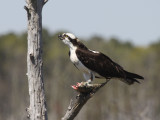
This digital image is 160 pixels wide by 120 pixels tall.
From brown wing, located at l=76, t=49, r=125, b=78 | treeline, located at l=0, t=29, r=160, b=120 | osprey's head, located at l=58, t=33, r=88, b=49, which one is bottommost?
treeline, located at l=0, t=29, r=160, b=120

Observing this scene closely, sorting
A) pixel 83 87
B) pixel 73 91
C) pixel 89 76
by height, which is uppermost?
pixel 89 76

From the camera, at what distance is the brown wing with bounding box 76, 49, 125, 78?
924 centimetres

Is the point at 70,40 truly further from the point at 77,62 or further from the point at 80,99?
the point at 80,99

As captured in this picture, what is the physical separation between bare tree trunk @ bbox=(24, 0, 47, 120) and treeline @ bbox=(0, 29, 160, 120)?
4.50m

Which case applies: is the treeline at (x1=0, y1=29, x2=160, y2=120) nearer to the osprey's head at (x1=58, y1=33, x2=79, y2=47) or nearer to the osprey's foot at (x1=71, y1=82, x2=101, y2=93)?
the osprey's head at (x1=58, y1=33, x2=79, y2=47)

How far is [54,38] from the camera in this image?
56.7 meters

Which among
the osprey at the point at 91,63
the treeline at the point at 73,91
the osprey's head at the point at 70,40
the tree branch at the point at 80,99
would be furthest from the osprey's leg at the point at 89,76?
the treeline at the point at 73,91

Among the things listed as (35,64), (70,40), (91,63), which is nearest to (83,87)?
(35,64)

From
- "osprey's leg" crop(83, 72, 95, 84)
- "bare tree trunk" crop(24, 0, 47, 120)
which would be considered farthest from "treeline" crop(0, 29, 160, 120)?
"bare tree trunk" crop(24, 0, 47, 120)

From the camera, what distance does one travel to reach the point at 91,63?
9.30 m

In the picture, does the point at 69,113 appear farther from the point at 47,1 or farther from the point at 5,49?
the point at 5,49

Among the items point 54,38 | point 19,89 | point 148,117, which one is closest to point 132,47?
point 54,38

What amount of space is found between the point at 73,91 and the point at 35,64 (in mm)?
15645

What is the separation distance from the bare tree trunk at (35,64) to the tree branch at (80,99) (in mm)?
358
